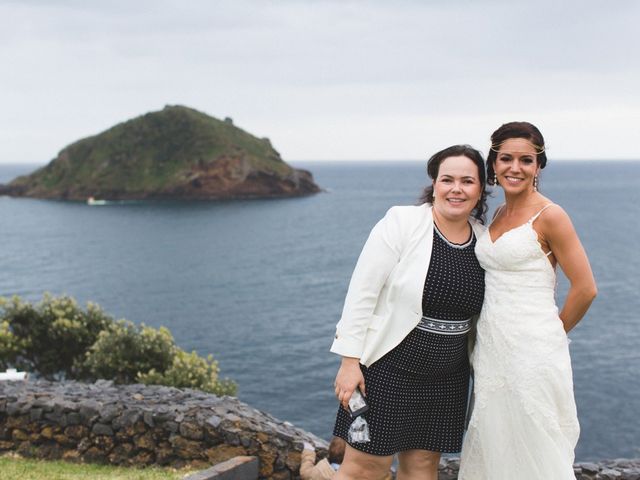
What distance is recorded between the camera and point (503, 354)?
4203 mm

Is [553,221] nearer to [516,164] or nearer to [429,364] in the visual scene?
[516,164]

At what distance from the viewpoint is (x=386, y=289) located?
4.16m

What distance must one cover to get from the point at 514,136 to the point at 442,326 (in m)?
1.24

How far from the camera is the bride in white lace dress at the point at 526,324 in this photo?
4.13 metres

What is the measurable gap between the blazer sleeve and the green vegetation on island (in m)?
10.8

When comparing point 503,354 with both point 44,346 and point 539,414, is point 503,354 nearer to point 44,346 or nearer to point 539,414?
point 539,414

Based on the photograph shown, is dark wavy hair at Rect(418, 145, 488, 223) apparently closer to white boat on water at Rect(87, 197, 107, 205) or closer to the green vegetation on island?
the green vegetation on island

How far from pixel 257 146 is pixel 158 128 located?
21184 millimetres

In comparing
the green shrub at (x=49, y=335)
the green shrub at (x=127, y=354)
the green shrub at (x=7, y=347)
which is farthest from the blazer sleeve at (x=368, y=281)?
the green shrub at (x=49, y=335)

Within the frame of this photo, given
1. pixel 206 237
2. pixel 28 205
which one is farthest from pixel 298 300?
pixel 28 205

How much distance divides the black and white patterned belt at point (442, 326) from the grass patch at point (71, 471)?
394 centimetres

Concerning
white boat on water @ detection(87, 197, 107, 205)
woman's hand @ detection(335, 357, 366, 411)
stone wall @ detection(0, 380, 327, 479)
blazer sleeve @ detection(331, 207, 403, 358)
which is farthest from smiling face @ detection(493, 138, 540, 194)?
white boat on water @ detection(87, 197, 107, 205)

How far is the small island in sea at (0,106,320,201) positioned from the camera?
125500mm

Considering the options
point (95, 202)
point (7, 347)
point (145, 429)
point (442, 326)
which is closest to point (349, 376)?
point (442, 326)
